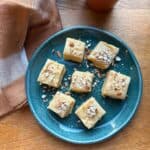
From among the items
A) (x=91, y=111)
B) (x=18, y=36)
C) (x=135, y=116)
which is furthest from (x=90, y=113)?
(x=18, y=36)

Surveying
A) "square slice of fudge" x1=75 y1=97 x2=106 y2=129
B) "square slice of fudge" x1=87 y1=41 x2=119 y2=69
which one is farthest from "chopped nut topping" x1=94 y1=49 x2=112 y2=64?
"square slice of fudge" x1=75 y1=97 x2=106 y2=129

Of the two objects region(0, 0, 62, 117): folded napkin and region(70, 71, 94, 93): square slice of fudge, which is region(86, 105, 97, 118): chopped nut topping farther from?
region(0, 0, 62, 117): folded napkin

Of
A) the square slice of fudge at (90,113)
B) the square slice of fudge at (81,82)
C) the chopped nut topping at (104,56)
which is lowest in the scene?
the square slice of fudge at (90,113)

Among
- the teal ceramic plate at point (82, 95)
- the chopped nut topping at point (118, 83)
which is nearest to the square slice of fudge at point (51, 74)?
the teal ceramic plate at point (82, 95)

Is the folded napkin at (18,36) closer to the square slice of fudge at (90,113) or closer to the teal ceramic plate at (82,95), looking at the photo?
the teal ceramic plate at (82,95)

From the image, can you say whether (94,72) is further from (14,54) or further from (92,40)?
(14,54)

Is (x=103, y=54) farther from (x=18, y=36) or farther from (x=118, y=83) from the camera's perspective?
(x=18, y=36)
